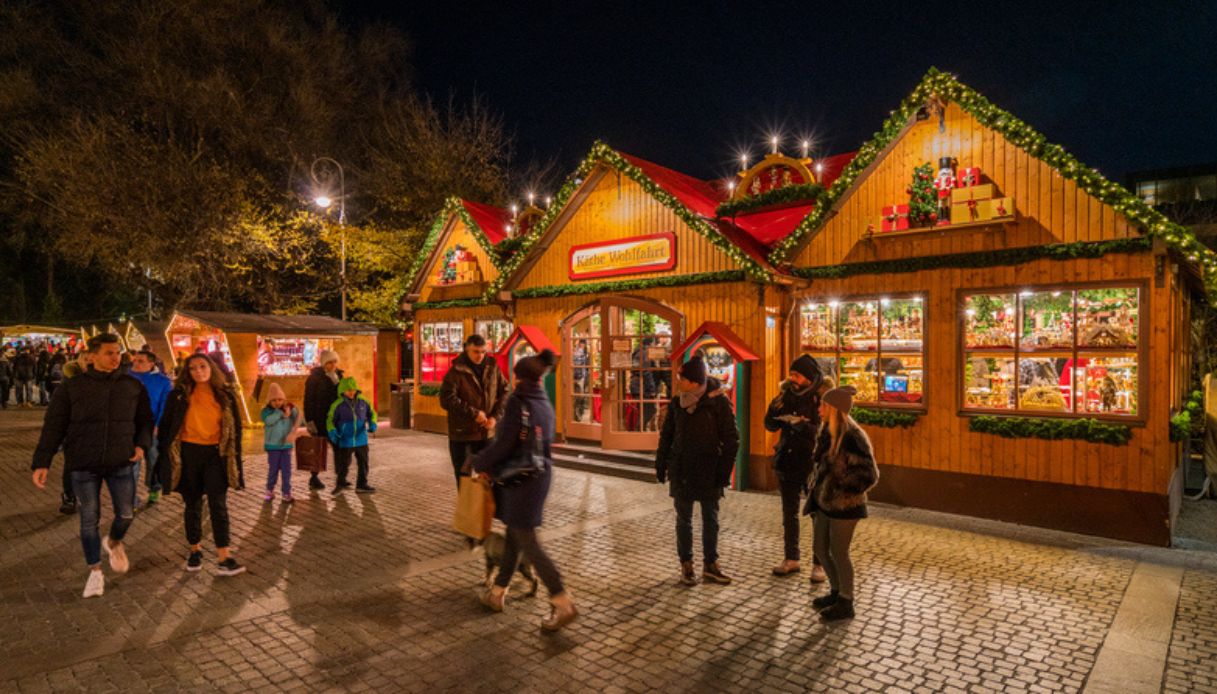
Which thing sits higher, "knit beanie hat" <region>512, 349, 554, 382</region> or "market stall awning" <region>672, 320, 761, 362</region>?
"market stall awning" <region>672, 320, 761, 362</region>

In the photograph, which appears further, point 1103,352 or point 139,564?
point 1103,352

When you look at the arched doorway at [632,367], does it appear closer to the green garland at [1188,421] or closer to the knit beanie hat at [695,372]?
the knit beanie hat at [695,372]

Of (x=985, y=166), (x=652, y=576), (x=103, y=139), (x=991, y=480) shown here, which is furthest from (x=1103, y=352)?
(x=103, y=139)

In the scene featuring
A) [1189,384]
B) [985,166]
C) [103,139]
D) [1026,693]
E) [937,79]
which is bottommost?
[1026,693]

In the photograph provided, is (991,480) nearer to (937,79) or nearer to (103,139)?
(937,79)

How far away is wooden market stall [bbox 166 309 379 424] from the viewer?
51.2 ft

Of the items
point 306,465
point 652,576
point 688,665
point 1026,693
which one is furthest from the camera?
point 306,465

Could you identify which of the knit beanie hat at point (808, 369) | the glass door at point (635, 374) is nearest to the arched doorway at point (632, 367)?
the glass door at point (635, 374)

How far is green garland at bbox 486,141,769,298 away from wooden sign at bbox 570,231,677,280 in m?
0.57

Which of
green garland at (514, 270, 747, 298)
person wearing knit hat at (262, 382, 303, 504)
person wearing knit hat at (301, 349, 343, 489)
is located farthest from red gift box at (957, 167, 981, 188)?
person wearing knit hat at (262, 382, 303, 504)

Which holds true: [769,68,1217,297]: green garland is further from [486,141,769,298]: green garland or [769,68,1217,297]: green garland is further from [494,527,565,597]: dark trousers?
[494,527,565,597]: dark trousers

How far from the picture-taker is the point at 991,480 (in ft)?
27.2

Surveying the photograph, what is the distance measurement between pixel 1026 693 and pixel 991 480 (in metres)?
4.79

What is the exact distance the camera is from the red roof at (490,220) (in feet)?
49.3
